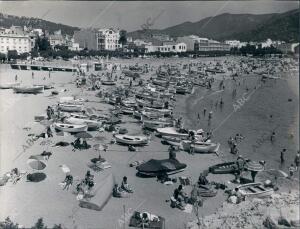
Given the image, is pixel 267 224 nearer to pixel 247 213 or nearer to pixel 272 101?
pixel 247 213

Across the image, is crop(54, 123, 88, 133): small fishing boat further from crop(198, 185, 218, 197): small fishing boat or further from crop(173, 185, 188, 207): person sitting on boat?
crop(173, 185, 188, 207): person sitting on boat

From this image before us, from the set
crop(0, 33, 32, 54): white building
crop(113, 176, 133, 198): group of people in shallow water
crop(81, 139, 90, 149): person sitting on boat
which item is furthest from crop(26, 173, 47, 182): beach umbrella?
crop(0, 33, 32, 54): white building

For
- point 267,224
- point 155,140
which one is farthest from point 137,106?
point 267,224

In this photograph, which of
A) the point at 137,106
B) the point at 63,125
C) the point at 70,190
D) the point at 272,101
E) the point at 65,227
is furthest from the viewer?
the point at 272,101

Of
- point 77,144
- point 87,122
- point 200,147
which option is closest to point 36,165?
point 77,144

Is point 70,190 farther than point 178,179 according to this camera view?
No

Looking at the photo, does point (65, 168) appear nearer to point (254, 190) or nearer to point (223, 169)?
point (223, 169)

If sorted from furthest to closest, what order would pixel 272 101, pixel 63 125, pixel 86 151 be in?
1. pixel 272 101
2. pixel 63 125
3. pixel 86 151
